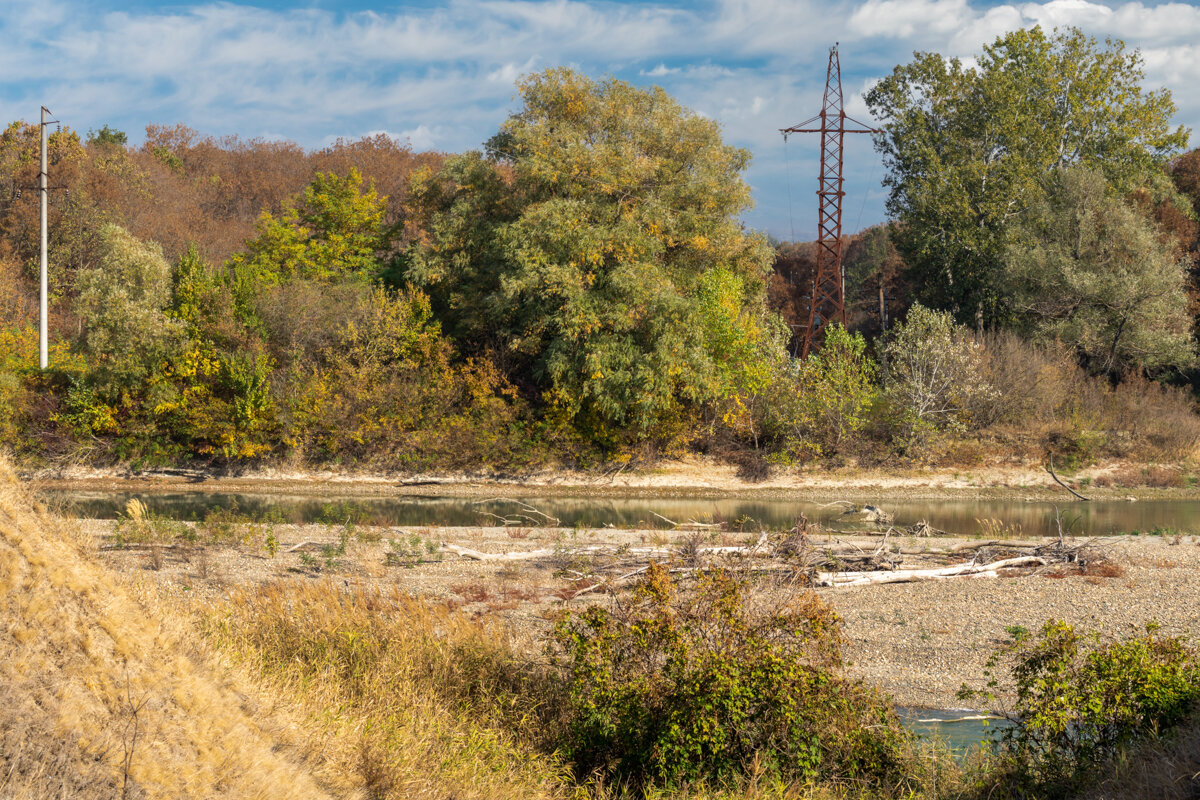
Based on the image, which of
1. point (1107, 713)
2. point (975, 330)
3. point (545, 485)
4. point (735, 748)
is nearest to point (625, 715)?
point (735, 748)

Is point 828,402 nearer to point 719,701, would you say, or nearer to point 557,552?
point 557,552

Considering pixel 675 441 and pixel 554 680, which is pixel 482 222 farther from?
pixel 554 680

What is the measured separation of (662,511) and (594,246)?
31.3 ft

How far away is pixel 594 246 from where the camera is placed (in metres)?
31.1

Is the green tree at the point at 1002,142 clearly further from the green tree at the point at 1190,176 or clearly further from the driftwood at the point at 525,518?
the driftwood at the point at 525,518

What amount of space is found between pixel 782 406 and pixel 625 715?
93.0 ft

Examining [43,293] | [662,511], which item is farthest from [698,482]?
[43,293]

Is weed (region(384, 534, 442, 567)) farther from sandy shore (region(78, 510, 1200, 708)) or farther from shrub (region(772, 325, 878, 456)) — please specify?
shrub (region(772, 325, 878, 456))

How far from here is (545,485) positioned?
33.9m

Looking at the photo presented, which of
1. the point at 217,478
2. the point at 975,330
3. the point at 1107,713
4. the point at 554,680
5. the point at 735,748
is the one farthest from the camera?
the point at 975,330

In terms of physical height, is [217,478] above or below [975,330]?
below

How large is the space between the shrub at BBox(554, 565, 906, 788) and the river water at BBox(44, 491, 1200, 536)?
45.4 feet

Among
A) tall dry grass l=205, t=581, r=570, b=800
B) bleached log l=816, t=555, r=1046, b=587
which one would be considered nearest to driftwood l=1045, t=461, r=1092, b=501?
bleached log l=816, t=555, r=1046, b=587

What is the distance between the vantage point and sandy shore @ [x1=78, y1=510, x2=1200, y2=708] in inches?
495
